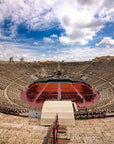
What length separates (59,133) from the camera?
7895mm

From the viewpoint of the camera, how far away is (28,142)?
20.8ft

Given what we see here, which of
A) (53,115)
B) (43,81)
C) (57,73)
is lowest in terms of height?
(53,115)

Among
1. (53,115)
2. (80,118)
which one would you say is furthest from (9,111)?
(80,118)

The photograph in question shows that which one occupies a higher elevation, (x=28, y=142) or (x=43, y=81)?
(x=43, y=81)

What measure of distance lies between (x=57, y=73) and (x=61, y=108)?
67726 mm

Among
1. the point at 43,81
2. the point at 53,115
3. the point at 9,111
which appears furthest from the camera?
the point at 43,81

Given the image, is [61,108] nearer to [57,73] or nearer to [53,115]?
[53,115]

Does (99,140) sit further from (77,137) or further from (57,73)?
(57,73)

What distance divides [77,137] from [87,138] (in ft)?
2.63

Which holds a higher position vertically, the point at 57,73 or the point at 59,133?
the point at 57,73

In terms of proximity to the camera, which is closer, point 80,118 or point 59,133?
point 59,133

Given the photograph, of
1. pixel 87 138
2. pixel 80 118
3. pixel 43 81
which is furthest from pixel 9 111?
pixel 43 81

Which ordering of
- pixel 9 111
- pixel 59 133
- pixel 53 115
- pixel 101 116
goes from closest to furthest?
pixel 59 133 → pixel 53 115 → pixel 101 116 → pixel 9 111

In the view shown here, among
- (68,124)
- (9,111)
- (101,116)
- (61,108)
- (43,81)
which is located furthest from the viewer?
(43,81)
